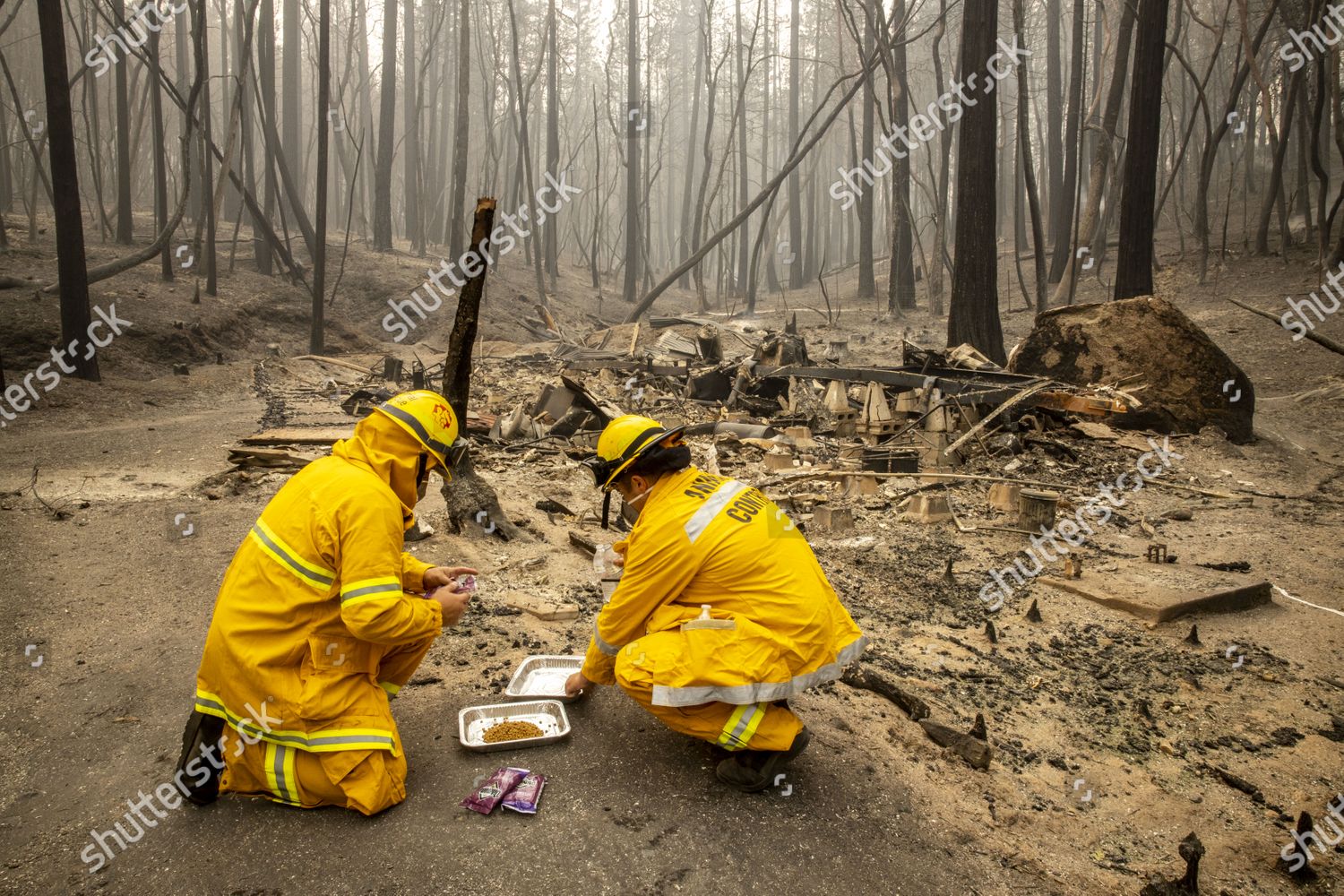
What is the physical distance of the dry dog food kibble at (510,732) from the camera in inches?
128

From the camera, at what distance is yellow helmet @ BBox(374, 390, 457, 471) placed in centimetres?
288

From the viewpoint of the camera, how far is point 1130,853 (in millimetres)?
3135

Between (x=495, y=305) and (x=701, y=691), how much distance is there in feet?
58.6

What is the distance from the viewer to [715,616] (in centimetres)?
298

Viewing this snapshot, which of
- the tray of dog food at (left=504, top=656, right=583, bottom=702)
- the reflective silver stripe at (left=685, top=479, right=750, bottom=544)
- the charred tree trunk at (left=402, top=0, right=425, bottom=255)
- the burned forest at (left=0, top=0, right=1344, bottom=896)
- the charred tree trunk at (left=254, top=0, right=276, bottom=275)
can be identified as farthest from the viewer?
the charred tree trunk at (left=402, top=0, right=425, bottom=255)

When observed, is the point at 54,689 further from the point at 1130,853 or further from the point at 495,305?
the point at 495,305

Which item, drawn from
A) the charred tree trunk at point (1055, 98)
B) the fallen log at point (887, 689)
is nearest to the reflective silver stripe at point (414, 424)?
the fallen log at point (887, 689)

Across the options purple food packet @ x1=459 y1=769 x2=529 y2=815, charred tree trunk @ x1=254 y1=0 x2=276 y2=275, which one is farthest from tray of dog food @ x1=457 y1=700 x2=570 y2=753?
charred tree trunk @ x1=254 y1=0 x2=276 y2=275

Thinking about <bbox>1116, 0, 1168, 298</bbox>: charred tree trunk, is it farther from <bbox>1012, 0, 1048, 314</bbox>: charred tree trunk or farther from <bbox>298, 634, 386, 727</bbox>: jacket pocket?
<bbox>298, 634, 386, 727</bbox>: jacket pocket

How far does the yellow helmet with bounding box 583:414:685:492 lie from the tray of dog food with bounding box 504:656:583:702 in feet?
3.31

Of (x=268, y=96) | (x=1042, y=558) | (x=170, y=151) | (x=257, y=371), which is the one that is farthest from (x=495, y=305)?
(x=170, y=151)

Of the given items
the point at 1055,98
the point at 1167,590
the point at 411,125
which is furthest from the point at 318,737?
the point at 411,125

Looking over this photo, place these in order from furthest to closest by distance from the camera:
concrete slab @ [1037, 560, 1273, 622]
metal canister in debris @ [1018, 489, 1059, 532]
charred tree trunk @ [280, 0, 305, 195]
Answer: charred tree trunk @ [280, 0, 305, 195]
metal canister in debris @ [1018, 489, 1059, 532]
concrete slab @ [1037, 560, 1273, 622]

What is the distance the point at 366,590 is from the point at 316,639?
28 centimetres
